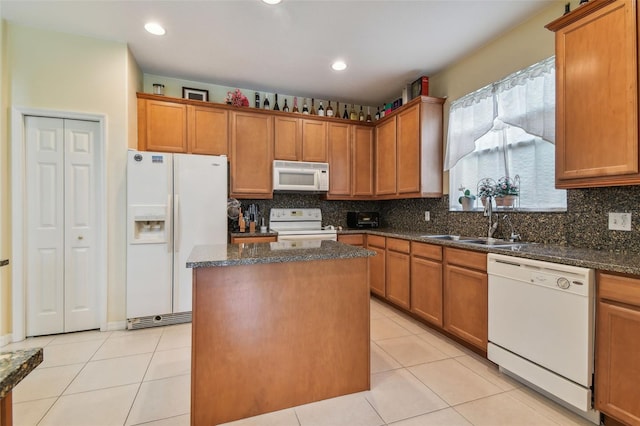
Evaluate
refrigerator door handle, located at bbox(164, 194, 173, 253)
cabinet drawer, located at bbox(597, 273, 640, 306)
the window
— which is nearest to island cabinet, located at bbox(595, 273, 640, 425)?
cabinet drawer, located at bbox(597, 273, 640, 306)

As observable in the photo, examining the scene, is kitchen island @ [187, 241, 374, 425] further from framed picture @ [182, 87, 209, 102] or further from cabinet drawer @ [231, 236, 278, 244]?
framed picture @ [182, 87, 209, 102]

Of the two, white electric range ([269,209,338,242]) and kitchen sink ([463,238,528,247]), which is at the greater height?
white electric range ([269,209,338,242])

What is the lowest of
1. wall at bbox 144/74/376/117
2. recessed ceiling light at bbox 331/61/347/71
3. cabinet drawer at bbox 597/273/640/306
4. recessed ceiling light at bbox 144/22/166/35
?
cabinet drawer at bbox 597/273/640/306

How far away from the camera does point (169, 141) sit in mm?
3465

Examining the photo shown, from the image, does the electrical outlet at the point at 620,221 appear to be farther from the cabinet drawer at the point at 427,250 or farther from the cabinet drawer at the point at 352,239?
the cabinet drawer at the point at 352,239

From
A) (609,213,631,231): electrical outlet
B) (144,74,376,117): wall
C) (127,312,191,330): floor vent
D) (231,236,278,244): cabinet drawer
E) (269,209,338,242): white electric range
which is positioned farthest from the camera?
(269,209,338,242): white electric range

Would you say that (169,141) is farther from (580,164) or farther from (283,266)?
(580,164)

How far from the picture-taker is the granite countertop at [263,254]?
158cm

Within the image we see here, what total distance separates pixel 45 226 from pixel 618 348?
4.29 metres

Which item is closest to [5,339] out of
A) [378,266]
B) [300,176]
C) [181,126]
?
[181,126]

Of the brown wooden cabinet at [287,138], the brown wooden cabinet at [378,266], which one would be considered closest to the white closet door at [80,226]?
the brown wooden cabinet at [287,138]

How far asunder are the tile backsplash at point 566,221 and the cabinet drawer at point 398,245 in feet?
1.71

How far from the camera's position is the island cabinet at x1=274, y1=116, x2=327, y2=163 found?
12.9 ft

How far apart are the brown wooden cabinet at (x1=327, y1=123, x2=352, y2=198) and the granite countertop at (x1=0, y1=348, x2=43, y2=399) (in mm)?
3625
